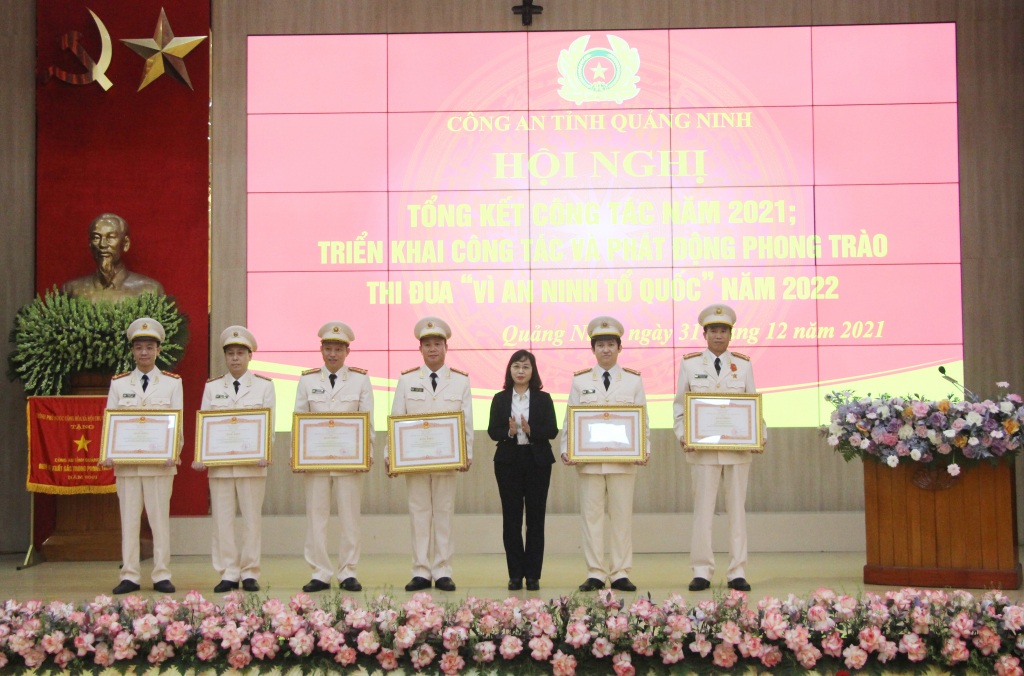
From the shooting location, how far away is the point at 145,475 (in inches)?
219

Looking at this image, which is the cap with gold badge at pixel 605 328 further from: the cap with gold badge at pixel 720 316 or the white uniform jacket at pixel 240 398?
the white uniform jacket at pixel 240 398

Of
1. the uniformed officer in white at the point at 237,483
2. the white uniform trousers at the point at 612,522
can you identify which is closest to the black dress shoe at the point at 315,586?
the uniformed officer in white at the point at 237,483

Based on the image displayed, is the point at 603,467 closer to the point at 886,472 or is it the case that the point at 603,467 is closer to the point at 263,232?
the point at 886,472

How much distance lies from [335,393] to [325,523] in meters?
0.79

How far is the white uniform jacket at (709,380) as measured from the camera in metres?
5.46

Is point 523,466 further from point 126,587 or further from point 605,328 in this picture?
point 126,587

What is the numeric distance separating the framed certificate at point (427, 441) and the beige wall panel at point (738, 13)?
3.93 m


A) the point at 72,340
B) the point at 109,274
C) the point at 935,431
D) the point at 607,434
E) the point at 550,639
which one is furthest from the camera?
the point at 109,274

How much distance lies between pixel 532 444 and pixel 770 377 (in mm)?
2668

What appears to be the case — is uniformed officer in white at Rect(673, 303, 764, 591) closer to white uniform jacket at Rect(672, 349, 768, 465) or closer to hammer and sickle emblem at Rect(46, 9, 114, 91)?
white uniform jacket at Rect(672, 349, 768, 465)

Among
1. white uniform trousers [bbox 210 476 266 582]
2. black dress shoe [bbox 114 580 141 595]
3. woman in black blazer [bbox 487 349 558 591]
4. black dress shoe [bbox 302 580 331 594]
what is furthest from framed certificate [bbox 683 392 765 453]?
black dress shoe [bbox 114 580 141 595]

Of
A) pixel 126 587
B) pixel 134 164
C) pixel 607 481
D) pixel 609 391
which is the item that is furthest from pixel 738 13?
pixel 126 587

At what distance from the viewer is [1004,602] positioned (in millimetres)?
3289

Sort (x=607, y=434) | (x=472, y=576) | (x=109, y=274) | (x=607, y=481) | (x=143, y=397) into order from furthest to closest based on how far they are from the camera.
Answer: (x=109, y=274) → (x=472, y=576) → (x=143, y=397) → (x=607, y=481) → (x=607, y=434)
